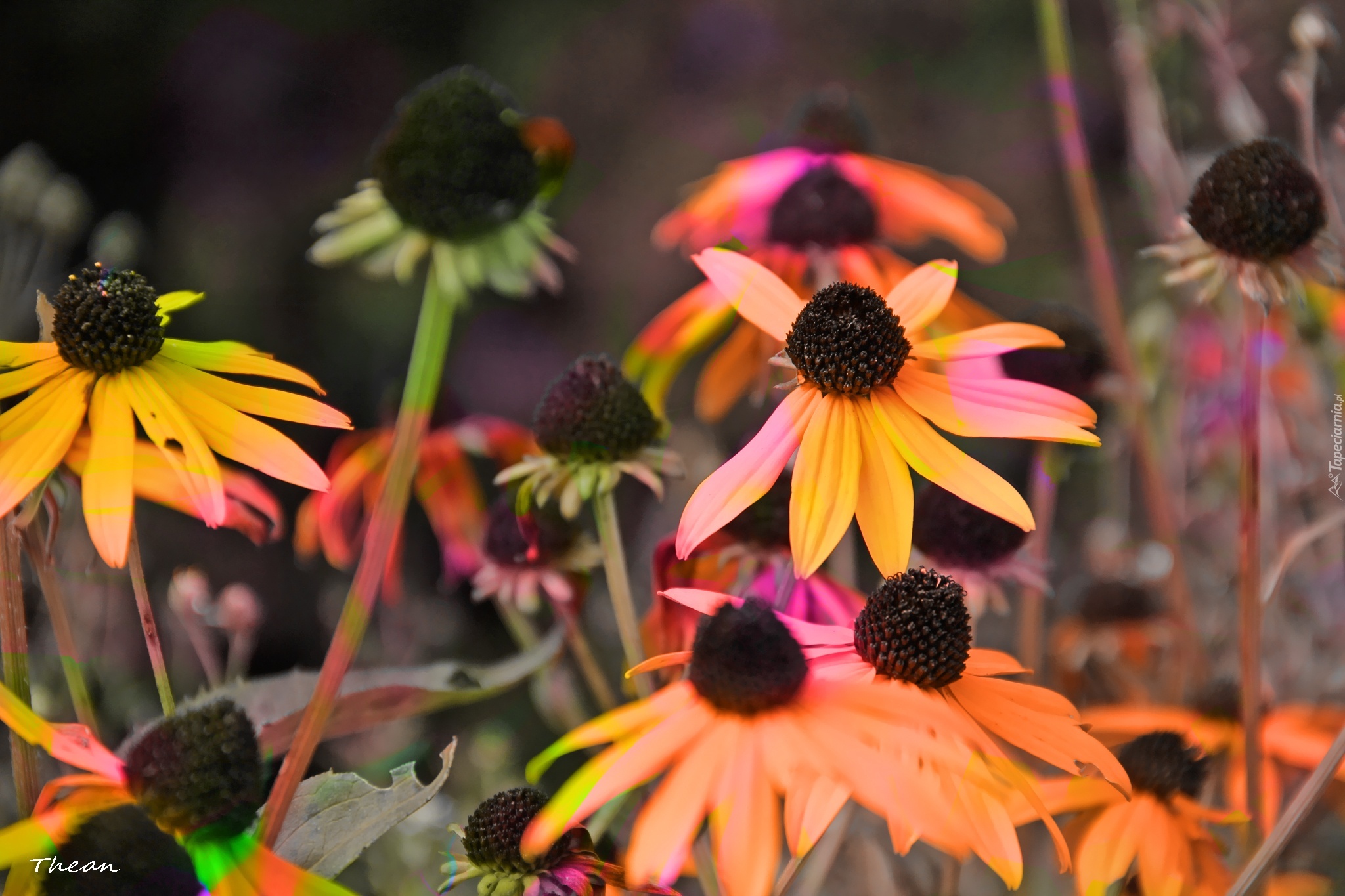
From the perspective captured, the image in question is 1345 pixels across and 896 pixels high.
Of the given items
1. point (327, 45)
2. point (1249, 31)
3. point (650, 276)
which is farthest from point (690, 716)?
point (1249, 31)

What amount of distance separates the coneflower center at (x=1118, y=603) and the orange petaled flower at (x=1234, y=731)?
0.12 m

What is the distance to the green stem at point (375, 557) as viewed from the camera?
212 millimetres

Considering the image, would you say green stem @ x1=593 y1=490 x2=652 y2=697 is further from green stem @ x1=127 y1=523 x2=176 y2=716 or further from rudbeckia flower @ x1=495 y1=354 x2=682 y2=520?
green stem @ x1=127 y1=523 x2=176 y2=716

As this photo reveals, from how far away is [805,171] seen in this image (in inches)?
17.9

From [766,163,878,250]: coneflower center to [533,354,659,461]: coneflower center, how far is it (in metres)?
0.15

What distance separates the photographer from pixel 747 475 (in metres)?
0.22

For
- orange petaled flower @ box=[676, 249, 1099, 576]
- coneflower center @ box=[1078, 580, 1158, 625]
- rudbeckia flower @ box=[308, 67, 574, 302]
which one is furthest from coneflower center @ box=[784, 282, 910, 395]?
coneflower center @ box=[1078, 580, 1158, 625]

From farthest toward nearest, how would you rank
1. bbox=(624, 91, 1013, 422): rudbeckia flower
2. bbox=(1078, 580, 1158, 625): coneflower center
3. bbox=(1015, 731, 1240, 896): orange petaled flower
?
bbox=(1078, 580, 1158, 625): coneflower center → bbox=(624, 91, 1013, 422): rudbeckia flower → bbox=(1015, 731, 1240, 896): orange petaled flower

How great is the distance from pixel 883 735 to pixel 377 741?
43cm

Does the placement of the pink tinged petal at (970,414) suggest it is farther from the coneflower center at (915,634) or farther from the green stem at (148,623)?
the green stem at (148,623)

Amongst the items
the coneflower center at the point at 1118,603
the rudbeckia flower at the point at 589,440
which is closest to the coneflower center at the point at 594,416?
the rudbeckia flower at the point at 589,440

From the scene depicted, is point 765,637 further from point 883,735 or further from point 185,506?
point 185,506

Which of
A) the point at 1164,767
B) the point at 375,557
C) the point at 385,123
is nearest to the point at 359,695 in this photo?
the point at 375,557

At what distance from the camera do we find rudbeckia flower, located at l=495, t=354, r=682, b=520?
29cm
